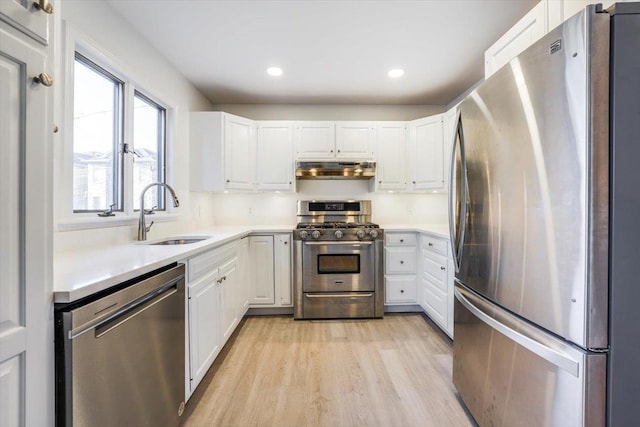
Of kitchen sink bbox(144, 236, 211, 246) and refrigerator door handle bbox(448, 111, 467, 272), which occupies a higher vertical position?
refrigerator door handle bbox(448, 111, 467, 272)

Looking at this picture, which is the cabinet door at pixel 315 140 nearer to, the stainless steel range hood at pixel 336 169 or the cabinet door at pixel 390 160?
the stainless steel range hood at pixel 336 169

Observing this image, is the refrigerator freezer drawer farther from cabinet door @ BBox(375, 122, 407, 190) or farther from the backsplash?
the backsplash

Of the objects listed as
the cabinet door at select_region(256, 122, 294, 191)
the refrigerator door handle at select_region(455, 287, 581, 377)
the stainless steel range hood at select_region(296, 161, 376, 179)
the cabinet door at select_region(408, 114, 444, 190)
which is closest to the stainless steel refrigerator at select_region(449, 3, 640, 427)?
the refrigerator door handle at select_region(455, 287, 581, 377)

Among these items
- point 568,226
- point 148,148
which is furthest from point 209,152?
point 568,226

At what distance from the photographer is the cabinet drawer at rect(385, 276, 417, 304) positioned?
3107 mm

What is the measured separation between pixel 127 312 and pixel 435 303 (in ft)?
8.30

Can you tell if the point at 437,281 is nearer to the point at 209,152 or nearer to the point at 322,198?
the point at 322,198

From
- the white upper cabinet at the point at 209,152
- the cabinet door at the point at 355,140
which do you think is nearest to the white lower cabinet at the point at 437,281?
the cabinet door at the point at 355,140

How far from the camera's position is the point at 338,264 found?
10.0ft

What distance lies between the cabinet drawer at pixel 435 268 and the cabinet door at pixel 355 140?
52.6 inches

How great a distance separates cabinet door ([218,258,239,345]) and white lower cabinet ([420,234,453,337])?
1.86 m

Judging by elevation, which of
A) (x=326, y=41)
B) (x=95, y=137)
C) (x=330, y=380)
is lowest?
(x=330, y=380)

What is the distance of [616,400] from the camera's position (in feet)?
2.93

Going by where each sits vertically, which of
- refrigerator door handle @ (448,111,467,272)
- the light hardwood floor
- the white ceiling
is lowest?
the light hardwood floor
